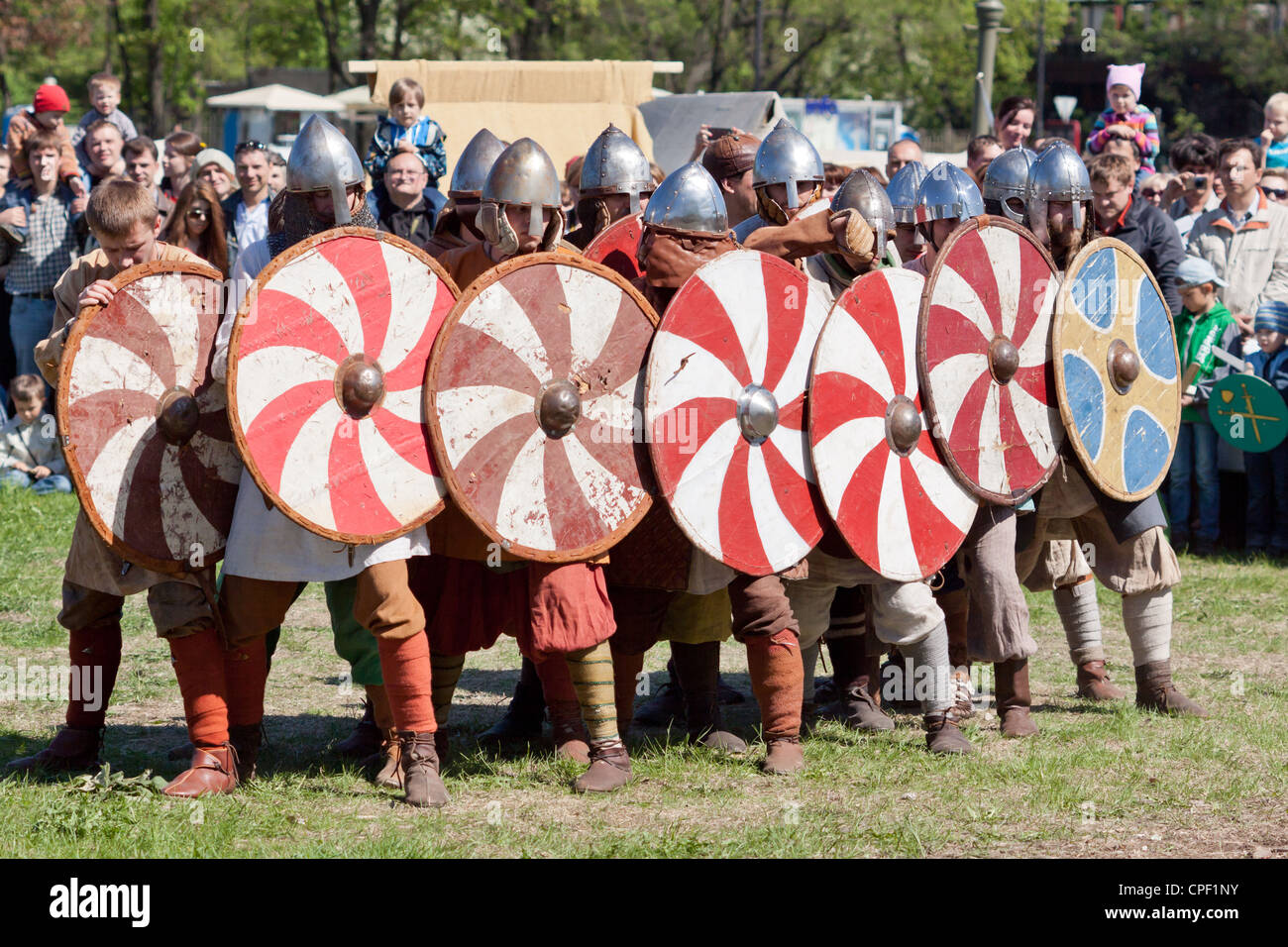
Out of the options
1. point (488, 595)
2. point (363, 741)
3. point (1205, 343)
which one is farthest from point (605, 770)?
point (1205, 343)

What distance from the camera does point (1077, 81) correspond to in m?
51.2

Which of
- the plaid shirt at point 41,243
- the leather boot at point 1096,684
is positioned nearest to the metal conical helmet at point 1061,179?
the leather boot at point 1096,684

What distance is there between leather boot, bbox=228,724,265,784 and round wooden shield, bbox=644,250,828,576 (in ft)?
4.66

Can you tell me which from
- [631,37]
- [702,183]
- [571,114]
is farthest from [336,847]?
[631,37]

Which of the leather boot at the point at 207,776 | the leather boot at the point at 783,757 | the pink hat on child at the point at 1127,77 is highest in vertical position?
the pink hat on child at the point at 1127,77

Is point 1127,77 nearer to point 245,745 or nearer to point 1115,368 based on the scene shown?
point 1115,368

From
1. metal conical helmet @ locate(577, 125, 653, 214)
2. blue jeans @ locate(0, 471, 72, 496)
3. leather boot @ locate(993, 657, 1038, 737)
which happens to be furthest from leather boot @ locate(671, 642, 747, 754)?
blue jeans @ locate(0, 471, 72, 496)

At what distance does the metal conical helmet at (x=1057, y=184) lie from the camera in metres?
5.13

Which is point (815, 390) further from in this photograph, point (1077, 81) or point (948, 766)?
point (1077, 81)

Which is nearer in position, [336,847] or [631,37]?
[336,847]

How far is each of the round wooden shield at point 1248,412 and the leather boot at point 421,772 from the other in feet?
18.1

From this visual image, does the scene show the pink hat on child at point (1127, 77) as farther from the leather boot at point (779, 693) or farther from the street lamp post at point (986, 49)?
the leather boot at point (779, 693)

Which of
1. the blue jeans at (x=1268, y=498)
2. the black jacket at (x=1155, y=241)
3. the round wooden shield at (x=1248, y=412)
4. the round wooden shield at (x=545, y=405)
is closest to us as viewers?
the round wooden shield at (x=545, y=405)
